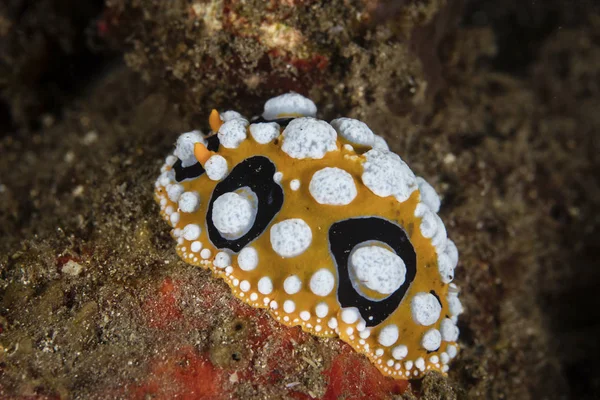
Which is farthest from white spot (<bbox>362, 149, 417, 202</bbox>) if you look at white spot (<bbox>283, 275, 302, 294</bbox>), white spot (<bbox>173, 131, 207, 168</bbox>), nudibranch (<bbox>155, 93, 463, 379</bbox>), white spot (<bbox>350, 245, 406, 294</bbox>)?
white spot (<bbox>173, 131, 207, 168</bbox>)

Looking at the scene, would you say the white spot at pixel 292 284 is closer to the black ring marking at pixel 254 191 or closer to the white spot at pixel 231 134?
the black ring marking at pixel 254 191

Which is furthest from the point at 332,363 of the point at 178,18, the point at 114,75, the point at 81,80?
the point at 81,80

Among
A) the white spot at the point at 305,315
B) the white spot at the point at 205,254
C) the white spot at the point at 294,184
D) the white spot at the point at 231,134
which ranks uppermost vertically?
the white spot at the point at 231,134

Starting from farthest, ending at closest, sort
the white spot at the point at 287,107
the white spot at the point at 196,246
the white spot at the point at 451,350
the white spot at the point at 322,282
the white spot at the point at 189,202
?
1. the white spot at the point at 287,107
2. the white spot at the point at 451,350
3. the white spot at the point at 189,202
4. the white spot at the point at 196,246
5. the white spot at the point at 322,282

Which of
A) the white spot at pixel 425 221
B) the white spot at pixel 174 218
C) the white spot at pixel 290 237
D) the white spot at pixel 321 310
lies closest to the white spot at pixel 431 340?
the white spot at pixel 425 221

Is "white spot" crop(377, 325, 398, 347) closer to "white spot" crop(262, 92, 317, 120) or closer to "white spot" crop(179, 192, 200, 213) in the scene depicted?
"white spot" crop(179, 192, 200, 213)

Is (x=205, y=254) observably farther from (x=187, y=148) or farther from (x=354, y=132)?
(x=354, y=132)
